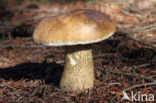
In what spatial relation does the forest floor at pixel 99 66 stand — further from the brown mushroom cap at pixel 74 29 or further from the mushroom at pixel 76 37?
the brown mushroom cap at pixel 74 29

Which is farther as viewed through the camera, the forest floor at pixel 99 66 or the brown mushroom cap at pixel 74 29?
the forest floor at pixel 99 66

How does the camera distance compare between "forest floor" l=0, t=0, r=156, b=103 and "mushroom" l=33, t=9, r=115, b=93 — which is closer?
"mushroom" l=33, t=9, r=115, b=93

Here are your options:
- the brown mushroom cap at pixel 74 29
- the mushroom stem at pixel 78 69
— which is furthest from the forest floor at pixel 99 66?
the brown mushroom cap at pixel 74 29

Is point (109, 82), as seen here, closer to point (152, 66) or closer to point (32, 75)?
point (152, 66)

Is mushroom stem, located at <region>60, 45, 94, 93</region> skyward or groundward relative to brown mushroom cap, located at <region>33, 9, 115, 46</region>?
groundward

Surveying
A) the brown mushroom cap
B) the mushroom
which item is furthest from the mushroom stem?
the brown mushroom cap

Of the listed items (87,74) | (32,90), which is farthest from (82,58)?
(32,90)

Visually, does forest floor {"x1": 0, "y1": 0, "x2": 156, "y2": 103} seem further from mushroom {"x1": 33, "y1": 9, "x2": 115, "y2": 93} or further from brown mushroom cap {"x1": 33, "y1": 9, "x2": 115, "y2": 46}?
brown mushroom cap {"x1": 33, "y1": 9, "x2": 115, "y2": 46}
